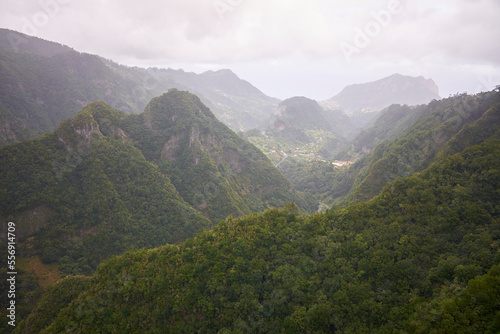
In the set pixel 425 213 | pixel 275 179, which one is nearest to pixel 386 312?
pixel 425 213

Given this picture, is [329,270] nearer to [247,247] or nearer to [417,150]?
[247,247]

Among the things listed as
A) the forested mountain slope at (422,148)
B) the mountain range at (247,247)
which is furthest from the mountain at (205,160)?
the forested mountain slope at (422,148)

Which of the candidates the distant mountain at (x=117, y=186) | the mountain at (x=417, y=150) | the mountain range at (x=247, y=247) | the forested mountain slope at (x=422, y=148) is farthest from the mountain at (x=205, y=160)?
the forested mountain slope at (x=422, y=148)

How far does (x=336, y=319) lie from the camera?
1115 inches

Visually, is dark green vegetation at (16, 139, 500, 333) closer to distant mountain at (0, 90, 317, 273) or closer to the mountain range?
the mountain range

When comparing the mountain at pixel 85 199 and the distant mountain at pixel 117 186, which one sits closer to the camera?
the mountain at pixel 85 199

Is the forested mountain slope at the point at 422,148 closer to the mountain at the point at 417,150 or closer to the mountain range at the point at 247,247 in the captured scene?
the mountain at the point at 417,150

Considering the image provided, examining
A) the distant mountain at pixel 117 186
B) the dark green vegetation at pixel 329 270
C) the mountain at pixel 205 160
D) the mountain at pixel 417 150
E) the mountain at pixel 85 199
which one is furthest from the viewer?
the mountain at pixel 205 160

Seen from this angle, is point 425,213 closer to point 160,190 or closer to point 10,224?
point 160,190

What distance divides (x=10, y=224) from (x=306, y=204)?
9949cm

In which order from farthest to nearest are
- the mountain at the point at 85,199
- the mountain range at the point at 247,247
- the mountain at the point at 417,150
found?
the mountain at the point at 85,199
the mountain at the point at 417,150
the mountain range at the point at 247,247

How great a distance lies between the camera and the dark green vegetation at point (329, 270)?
2709cm

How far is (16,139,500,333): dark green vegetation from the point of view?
2709 centimetres

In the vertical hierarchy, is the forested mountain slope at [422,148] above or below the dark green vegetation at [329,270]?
above
